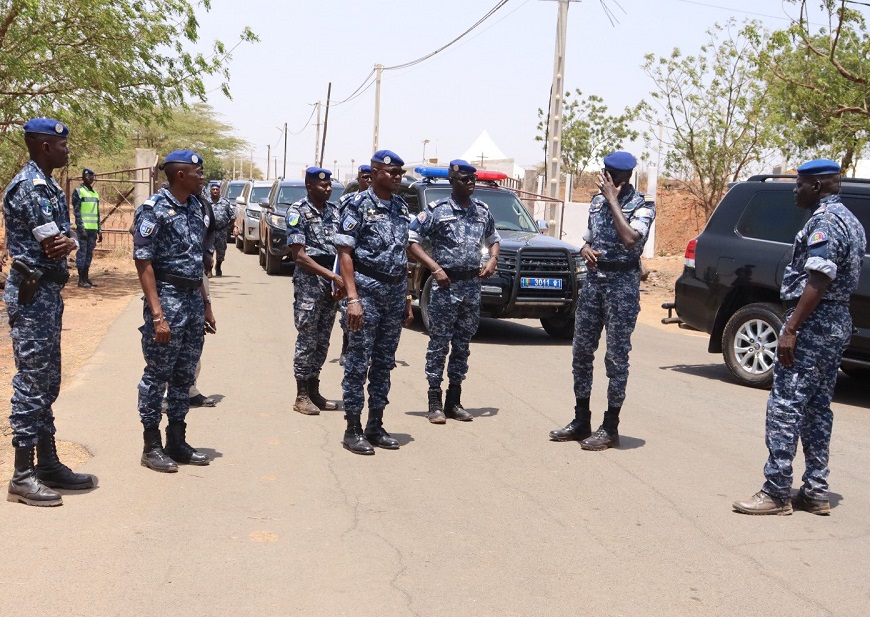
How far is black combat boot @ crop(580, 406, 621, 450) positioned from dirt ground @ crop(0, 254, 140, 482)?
3.36 meters

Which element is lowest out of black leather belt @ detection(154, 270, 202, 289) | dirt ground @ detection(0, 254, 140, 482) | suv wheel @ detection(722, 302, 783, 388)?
dirt ground @ detection(0, 254, 140, 482)

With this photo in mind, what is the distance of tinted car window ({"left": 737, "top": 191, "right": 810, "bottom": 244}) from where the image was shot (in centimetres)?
923

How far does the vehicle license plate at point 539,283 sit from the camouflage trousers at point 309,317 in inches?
165

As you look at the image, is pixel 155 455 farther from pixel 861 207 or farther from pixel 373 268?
pixel 861 207

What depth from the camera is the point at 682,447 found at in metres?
7.03

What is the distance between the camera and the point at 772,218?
9.41 metres

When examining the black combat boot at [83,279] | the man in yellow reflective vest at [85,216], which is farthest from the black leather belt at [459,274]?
the black combat boot at [83,279]

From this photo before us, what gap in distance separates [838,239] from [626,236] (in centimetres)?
150

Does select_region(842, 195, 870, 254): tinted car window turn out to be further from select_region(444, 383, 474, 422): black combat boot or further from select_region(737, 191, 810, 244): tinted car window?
select_region(444, 383, 474, 422): black combat boot

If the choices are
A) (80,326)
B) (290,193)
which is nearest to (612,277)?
(80,326)

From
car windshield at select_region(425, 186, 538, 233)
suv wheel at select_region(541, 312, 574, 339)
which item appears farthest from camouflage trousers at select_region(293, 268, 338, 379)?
suv wheel at select_region(541, 312, 574, 339)

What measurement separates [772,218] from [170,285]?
6.11 m

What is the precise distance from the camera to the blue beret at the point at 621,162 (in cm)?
655

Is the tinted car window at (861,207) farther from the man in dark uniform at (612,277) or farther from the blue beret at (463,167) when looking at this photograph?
the blue beret at (463,167)
